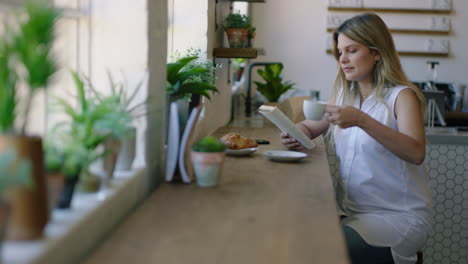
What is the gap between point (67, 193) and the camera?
115 centimetres

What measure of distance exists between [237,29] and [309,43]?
2.89m

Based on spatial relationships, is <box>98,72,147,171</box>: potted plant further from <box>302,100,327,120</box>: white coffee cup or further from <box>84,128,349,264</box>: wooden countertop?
<box>302,100,327,120</box>: white coffee cup

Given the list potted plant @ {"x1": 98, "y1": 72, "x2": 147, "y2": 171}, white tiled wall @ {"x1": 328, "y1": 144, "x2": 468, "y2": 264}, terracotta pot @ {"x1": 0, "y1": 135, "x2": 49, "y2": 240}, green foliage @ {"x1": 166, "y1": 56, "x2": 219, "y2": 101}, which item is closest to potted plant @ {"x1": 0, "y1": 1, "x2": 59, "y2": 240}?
terracotta pot @ {"x1": 0, "y1": 135, "x2": 49, "y2": 240}

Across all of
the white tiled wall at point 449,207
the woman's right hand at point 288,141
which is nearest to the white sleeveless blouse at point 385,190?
the woman's right hand at point 288,141

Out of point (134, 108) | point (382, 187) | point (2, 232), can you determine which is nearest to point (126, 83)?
point (134, 108)

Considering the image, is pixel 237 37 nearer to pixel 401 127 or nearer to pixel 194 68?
pixel 194 68

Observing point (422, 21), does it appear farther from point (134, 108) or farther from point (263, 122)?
point (134, 108)

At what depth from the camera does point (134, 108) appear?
149cm

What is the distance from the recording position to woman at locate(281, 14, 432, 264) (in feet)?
6.89

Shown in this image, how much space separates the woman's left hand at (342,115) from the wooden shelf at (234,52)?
1.18 metres

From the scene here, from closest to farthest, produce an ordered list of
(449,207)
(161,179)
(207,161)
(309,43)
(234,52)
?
(207,161) < (161,179) < (234,52) < (449,207) < (309,43)

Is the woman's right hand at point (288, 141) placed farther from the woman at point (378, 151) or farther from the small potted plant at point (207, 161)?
the small potted plant at point (207, 161)

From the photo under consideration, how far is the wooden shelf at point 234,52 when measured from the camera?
122 inches

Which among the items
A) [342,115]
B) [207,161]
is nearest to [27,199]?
[207,161]
